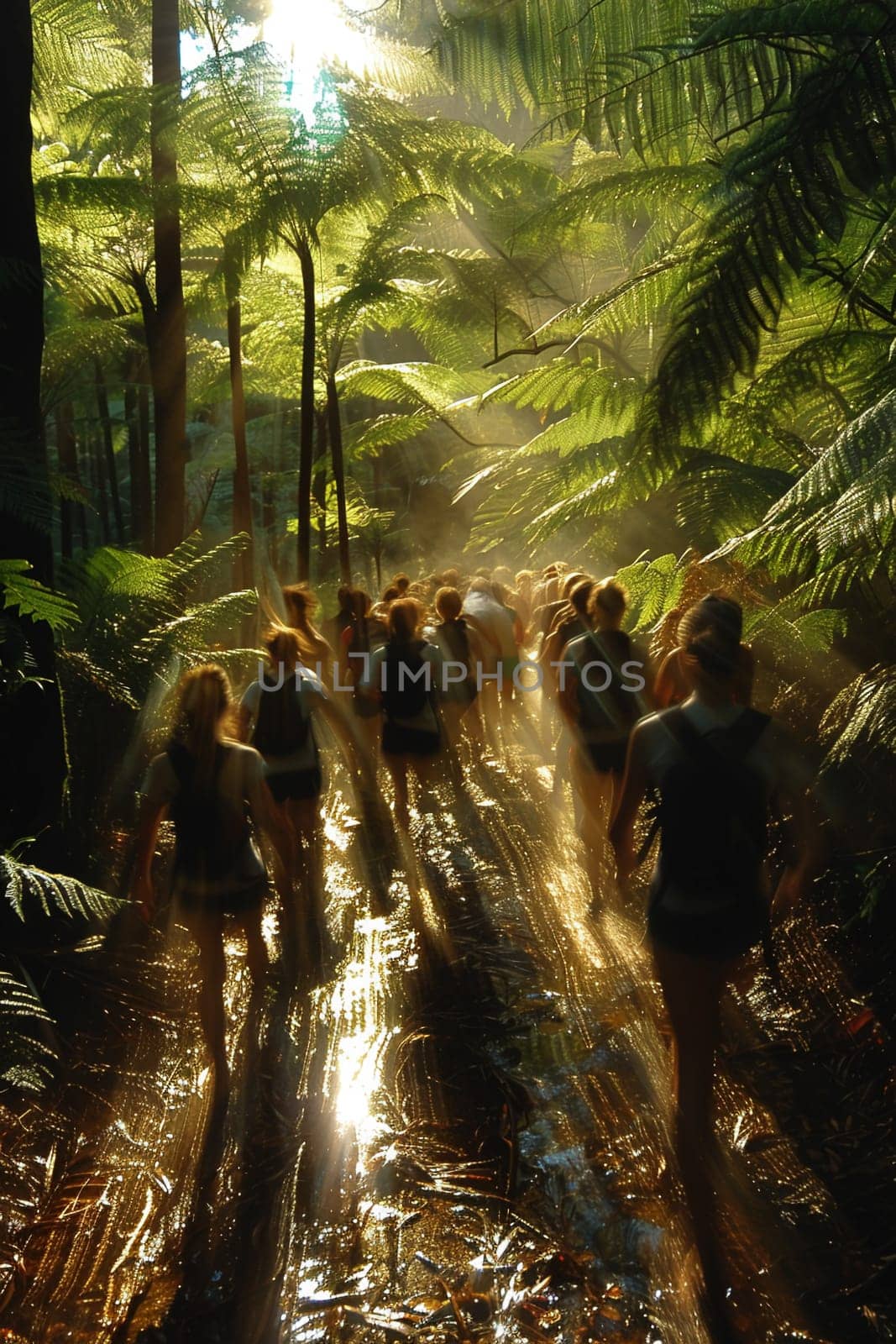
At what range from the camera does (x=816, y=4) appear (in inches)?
132

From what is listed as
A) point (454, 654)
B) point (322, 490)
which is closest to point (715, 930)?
point (454, 654)

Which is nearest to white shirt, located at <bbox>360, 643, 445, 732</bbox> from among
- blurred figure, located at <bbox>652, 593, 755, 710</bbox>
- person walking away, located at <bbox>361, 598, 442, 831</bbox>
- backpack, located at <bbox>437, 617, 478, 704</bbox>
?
person walking away, located at <bbox>361, 598, 442, 831</bbox>

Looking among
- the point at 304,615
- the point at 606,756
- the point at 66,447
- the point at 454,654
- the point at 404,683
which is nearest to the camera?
the point at 606,756

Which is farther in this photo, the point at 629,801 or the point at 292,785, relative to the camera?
the point at 292,785

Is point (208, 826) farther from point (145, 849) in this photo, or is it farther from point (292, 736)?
point (292, 736)

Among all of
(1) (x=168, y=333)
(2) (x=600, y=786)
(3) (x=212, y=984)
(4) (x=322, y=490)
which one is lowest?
(2) (x=600, y=786)

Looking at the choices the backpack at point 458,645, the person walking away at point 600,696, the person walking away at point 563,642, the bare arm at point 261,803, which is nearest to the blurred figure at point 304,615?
the backpack at point 458,645

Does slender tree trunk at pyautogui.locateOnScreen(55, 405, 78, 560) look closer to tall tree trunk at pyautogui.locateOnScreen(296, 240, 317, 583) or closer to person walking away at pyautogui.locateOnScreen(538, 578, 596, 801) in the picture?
tall tree trunk at pyautogui.locateOnScreen(296, 240, 317, 583)

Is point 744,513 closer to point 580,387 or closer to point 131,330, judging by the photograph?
point 580,387

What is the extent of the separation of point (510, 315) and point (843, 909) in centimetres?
806

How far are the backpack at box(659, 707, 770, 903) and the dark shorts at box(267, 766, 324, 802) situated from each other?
3.28 m

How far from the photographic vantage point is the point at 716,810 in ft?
10.8

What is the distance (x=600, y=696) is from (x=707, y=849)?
311 centimetres

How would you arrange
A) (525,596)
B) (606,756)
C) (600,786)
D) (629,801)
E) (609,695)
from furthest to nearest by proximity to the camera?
1. (525,596)
2. (600,786)
3. (606,756)
4. (609,695)
5. (629,801)
